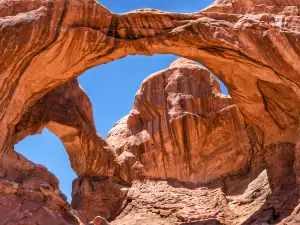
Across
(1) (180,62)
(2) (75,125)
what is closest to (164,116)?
(1) (180,62)

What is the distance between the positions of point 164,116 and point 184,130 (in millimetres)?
1088

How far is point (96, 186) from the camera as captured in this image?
20.0 m

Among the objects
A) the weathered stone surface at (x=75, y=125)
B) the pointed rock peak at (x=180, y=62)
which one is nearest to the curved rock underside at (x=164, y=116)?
the weathered stone surface at (x=75, y=125)

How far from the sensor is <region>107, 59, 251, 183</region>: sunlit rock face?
2081 centimetres

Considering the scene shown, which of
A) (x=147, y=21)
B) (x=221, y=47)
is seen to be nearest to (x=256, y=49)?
(x=221, y=47)

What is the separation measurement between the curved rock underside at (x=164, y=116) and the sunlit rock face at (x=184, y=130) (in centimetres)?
4

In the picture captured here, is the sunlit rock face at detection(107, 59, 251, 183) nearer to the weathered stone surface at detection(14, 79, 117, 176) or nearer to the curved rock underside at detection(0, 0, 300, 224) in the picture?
the curved rock underside at detection(0, 0, 300, 224)

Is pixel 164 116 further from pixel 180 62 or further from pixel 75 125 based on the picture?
pixel 75 125

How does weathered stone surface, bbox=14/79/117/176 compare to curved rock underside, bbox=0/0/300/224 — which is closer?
curved rock underside, bbox=0/0/300/224

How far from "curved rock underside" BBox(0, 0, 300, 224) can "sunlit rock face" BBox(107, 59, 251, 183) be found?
40 millimetres

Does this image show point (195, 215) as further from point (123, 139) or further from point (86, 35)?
point (86, 35)

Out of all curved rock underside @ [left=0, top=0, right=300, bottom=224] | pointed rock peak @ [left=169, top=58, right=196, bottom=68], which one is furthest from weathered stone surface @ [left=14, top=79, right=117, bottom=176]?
pointed rock peak @ [left=169, top=58, right=196, bottom=68]

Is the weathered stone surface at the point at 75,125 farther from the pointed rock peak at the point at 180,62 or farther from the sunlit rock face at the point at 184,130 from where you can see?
the pointed rock peak at the point at 180,62

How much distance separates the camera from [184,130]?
2172 centimetres
